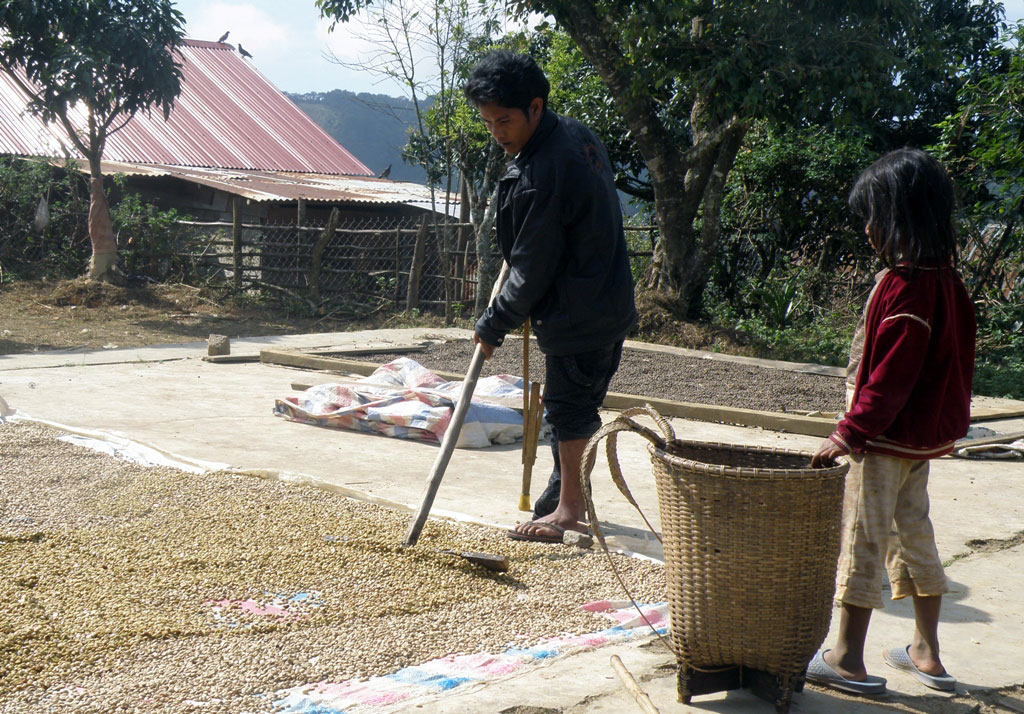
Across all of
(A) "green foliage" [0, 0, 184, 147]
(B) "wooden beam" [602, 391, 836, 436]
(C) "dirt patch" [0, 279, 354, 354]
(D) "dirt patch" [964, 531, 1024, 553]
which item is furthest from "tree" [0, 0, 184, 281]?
(D) "dirt patch" [964, 531, 1024, 553]

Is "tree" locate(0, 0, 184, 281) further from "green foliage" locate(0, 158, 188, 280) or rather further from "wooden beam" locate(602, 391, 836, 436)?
"wooden beam" locate(602, 391, 836, 436)

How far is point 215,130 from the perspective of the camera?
20.2m

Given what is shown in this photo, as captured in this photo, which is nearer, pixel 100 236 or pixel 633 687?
pixel 633 687

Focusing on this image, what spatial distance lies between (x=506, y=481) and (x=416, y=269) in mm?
8569

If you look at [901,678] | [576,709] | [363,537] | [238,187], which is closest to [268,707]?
[576,709]

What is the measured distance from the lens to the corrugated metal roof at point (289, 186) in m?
15.1

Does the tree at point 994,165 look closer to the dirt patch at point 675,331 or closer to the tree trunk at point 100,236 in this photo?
the dirt patch at point 675,331

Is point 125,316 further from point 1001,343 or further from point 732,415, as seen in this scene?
point 1001,343

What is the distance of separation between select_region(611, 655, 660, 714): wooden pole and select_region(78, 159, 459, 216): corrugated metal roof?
42.0ft

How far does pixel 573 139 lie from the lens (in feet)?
11.1

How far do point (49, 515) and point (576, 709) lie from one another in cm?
231

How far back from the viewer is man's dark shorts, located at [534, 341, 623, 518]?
11.3 ft

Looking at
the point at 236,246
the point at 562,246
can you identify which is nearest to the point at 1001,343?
the point at 562,246

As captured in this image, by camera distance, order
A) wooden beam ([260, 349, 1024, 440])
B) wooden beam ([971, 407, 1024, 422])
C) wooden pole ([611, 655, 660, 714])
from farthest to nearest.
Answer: wooden beam ([971, 407, 1024, 422])
wooden beam ([260, 349, 1024, 440])
wooden pole ([611, 655, 660, 714])
